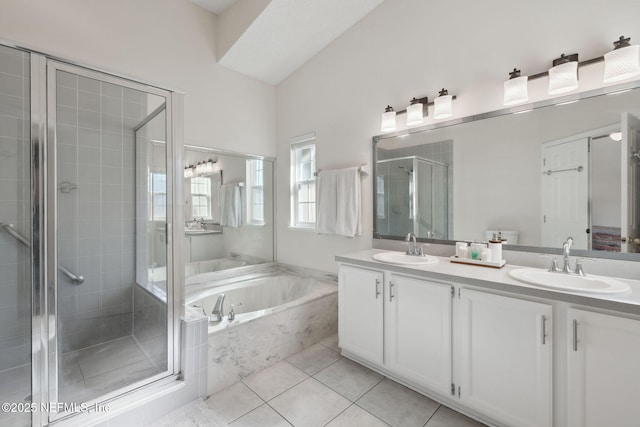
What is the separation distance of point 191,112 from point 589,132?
124 inches

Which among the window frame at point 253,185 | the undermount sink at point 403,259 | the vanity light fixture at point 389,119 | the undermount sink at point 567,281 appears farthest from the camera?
the window frame at point 253,185

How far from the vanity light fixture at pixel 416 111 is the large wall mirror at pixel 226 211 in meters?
1.88

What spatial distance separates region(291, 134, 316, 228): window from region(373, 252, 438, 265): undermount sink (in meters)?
1.24

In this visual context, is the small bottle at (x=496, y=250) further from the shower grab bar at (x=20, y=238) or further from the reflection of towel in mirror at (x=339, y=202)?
the shower grab bar at (x=20, y=238)

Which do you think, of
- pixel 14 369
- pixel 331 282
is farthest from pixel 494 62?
pixel 14 369

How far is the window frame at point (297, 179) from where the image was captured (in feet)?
10.7

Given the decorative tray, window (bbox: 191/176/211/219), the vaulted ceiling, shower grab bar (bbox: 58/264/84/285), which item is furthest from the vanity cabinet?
the vaulted ceiling

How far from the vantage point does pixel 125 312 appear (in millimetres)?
2121

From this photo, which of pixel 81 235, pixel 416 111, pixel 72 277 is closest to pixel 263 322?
pixel 72 277

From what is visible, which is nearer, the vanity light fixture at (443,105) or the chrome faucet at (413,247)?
the vanity light fixture at (443,105)

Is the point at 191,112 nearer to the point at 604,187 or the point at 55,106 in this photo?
the point at 55,106

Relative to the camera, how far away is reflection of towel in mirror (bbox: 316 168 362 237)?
8.84 feet

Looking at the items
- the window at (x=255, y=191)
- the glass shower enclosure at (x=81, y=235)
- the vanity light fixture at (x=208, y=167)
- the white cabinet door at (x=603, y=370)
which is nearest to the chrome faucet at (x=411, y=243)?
the white cabinet door at (x=603, y=370)

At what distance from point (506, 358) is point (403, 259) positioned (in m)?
0.87
